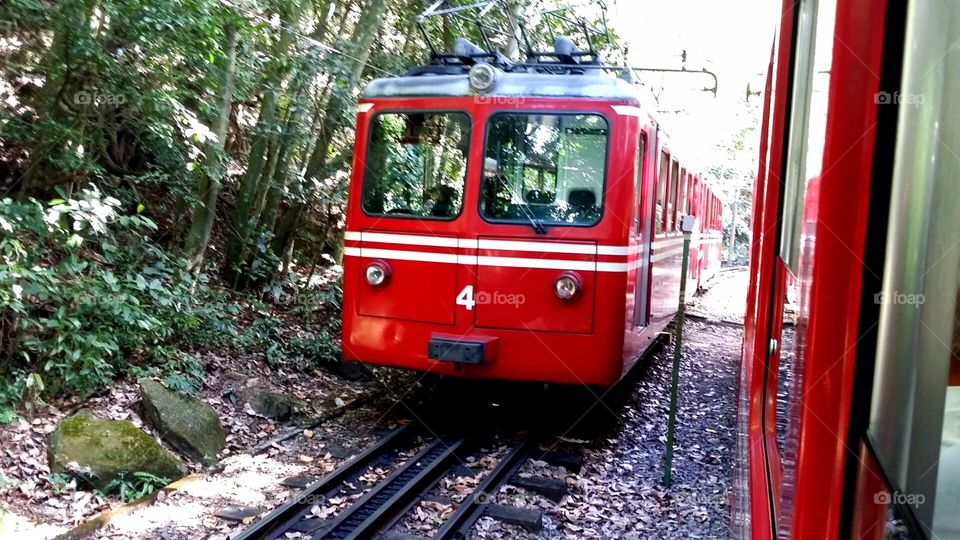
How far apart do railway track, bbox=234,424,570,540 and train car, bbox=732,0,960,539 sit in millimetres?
3596

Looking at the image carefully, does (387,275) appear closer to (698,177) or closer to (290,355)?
(290,355)

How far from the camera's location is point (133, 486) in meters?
4.91

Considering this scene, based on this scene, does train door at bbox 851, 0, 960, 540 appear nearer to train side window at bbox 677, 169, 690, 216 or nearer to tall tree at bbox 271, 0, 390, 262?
train side window at bbox 677, 169, 690, 216

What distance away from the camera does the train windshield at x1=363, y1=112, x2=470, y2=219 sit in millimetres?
6336

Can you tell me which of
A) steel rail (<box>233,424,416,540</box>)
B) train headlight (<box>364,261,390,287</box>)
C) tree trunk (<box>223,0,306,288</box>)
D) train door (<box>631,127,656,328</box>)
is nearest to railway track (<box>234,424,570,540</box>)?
steel rail (<box>233,424,416,540</box>)

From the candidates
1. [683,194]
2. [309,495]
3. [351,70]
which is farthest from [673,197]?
[309,495]

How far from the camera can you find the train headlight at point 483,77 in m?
6.14

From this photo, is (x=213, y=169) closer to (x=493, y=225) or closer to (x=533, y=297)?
(x=493, y=225)

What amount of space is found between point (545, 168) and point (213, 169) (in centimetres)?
386

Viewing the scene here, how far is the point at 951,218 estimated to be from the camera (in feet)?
3.00

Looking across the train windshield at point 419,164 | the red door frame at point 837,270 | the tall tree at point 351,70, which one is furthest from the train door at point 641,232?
the red door frame at point 837,270

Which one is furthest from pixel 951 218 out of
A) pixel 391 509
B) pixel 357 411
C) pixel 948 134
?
pixel 357 411

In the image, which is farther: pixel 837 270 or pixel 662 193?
pixel 662 193

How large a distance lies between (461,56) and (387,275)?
2083 millimetres
